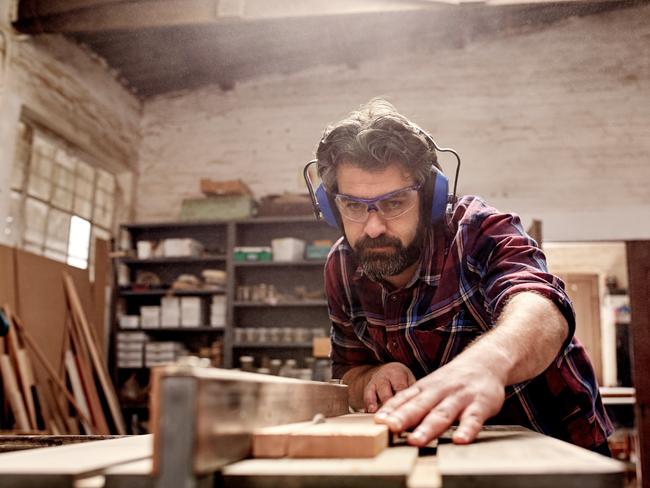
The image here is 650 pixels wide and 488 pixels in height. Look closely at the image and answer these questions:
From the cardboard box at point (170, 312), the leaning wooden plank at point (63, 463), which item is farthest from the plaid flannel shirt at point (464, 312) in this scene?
the cardboard box at point (170, 312)

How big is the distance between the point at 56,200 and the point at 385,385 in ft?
16.5

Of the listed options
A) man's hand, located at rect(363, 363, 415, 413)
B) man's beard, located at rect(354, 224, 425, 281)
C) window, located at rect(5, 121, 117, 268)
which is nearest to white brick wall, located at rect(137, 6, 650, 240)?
window, located at rect(5, 121, 117, 268)

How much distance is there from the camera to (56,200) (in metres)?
5.73

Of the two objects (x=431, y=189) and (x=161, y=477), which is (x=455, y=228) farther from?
(x=161, y=477)

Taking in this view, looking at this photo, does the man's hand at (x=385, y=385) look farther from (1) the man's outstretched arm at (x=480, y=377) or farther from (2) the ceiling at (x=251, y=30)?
(2) the ceiling at (x=251, y=30)

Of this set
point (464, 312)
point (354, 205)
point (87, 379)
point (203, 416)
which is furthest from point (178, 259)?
point (203, 416)

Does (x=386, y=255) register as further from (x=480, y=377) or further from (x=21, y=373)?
(x=21, y=373)

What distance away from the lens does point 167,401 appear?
0.56 meters

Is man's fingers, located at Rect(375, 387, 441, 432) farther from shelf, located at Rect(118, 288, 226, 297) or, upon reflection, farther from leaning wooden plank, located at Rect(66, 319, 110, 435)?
shelf, located at Rect(118, 288, 226, 297)

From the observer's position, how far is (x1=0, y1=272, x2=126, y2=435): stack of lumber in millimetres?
4242

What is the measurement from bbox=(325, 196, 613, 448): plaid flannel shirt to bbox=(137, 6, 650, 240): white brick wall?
4.69m

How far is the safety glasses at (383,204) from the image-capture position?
156cm

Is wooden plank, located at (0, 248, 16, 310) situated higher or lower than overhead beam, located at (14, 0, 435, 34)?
lower

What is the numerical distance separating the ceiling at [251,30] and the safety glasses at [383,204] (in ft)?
12.3
